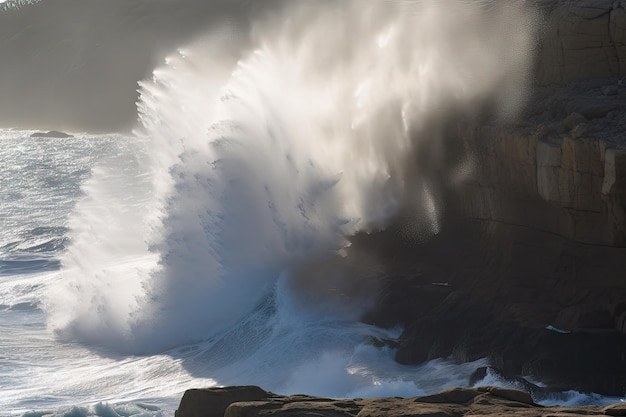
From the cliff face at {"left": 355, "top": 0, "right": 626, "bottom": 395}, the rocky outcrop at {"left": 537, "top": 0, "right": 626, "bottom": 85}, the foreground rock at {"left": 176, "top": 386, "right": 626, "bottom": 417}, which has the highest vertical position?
the rocky outcrop at {"left": 537, "top": 0, "right": 626, "bottom": 85}

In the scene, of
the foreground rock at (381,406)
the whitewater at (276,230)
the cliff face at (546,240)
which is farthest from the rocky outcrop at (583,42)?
the foreground rock at (381,406)

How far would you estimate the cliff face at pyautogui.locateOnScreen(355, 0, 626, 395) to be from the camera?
15906 millimetres

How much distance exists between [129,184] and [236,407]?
26.4 m

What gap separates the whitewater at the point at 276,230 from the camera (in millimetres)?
17766

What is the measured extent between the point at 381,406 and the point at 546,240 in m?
7.72

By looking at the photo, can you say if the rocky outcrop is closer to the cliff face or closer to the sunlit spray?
the cliff face

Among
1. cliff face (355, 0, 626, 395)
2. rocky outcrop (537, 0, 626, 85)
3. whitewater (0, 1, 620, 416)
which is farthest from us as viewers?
rocky outcrop (537, 0, 626, 85)

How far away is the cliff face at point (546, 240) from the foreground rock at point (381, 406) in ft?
14.8

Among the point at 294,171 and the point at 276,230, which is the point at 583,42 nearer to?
the point at 294,171

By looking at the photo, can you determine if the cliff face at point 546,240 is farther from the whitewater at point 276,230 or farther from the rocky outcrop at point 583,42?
the whitewater at point 276,230

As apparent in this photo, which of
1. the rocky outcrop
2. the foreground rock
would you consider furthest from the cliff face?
the foreground rock

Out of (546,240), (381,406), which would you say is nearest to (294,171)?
(546,240)

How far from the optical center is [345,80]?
23.5 m

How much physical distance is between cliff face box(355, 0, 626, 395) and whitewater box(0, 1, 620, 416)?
49cm
